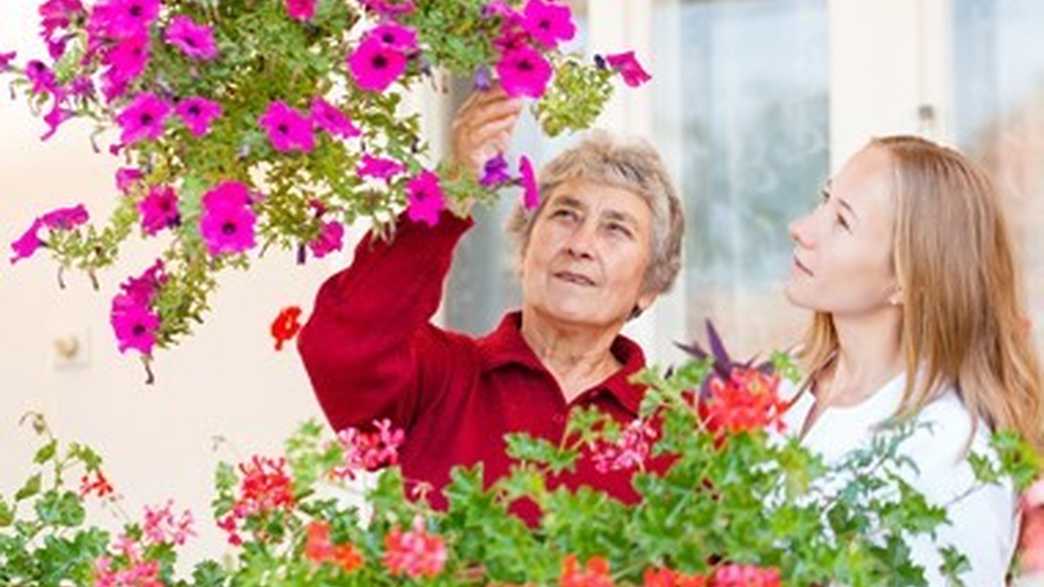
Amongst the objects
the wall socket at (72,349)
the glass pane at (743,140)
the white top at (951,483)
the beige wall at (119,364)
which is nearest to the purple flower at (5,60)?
the white top at (951,483)

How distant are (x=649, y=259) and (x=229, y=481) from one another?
89 centimetres

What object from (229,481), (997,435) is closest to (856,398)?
(997,435)

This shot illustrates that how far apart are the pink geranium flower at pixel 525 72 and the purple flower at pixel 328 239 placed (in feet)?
0.75

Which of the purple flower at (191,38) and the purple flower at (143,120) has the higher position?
Result: the purple flower at (191,38)

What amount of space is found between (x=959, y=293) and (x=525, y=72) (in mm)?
489

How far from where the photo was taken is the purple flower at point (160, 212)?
192 cm

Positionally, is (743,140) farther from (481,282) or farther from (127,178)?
(127,178)

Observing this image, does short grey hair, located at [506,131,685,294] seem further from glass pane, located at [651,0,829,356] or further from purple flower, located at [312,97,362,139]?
glass pane, located at [651,0,829,356]

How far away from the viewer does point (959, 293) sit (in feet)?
6.82

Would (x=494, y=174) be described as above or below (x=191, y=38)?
below

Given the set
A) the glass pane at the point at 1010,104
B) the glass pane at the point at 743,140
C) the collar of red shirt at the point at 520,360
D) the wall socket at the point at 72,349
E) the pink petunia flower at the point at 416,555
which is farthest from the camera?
the wall socket at the point at 72,349

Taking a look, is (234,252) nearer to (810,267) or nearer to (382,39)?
(382,39)

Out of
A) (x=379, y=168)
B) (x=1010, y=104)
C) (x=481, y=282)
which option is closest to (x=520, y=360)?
(x=379, y=168)

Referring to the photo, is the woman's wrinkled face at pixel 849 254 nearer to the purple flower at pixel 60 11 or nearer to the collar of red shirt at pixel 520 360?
the collar of red shirt at pixel 520 360
